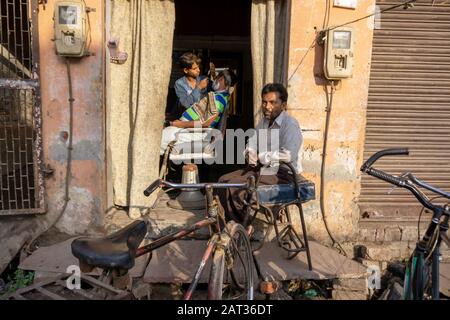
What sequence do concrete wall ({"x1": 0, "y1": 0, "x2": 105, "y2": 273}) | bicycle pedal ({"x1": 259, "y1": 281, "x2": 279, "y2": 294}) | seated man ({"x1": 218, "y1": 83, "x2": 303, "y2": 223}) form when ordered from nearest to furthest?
bicycle pedal ({"x1": 259, "y1": 281, "x2": 279, "y2": 294})
seated man ({"x1": 218, "y1": 83, "x2": 303, "y2": 223})
concrete wall ({"x1": 0, "y1": 0, "x2": 105, "y2": 273})

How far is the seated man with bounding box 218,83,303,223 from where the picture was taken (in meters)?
3.73

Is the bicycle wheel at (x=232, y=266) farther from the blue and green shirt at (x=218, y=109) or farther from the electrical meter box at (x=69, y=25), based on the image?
the electrical meter box at (x=69, y=25)

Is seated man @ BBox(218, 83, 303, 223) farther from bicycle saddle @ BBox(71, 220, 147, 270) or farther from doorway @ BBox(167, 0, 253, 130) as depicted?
doorway @ BBox(167, 0, 253, 130)

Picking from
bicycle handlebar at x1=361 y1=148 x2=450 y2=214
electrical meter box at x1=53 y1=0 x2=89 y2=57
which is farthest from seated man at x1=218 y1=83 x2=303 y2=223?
electrical meter box at x1=53 y1=0 x2=89 y2=57

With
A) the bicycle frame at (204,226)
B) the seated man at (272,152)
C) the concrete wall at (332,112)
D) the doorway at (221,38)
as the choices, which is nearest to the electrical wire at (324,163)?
the concrete wall at (332,112)

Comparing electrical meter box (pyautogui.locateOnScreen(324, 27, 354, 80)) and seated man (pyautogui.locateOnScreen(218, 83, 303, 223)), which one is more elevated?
electrical meter box (pyautogui.locateOnScreen(324, 27, 354, 80))

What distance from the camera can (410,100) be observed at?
4805 mm

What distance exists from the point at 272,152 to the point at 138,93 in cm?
195

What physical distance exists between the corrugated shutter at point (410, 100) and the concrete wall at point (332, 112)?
261mm

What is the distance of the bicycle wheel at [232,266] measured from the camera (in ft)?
8.39

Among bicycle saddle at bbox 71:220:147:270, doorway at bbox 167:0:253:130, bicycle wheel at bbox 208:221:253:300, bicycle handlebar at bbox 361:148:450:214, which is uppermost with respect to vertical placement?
doorway at bbox 167:0:253:130

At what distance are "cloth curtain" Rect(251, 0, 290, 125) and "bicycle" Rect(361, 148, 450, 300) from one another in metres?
2.35

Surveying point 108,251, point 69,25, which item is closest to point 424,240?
point 108,251

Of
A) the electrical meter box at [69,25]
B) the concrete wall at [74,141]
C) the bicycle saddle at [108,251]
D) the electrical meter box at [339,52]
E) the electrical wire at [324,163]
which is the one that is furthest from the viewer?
the electrical wire at [324,163]
